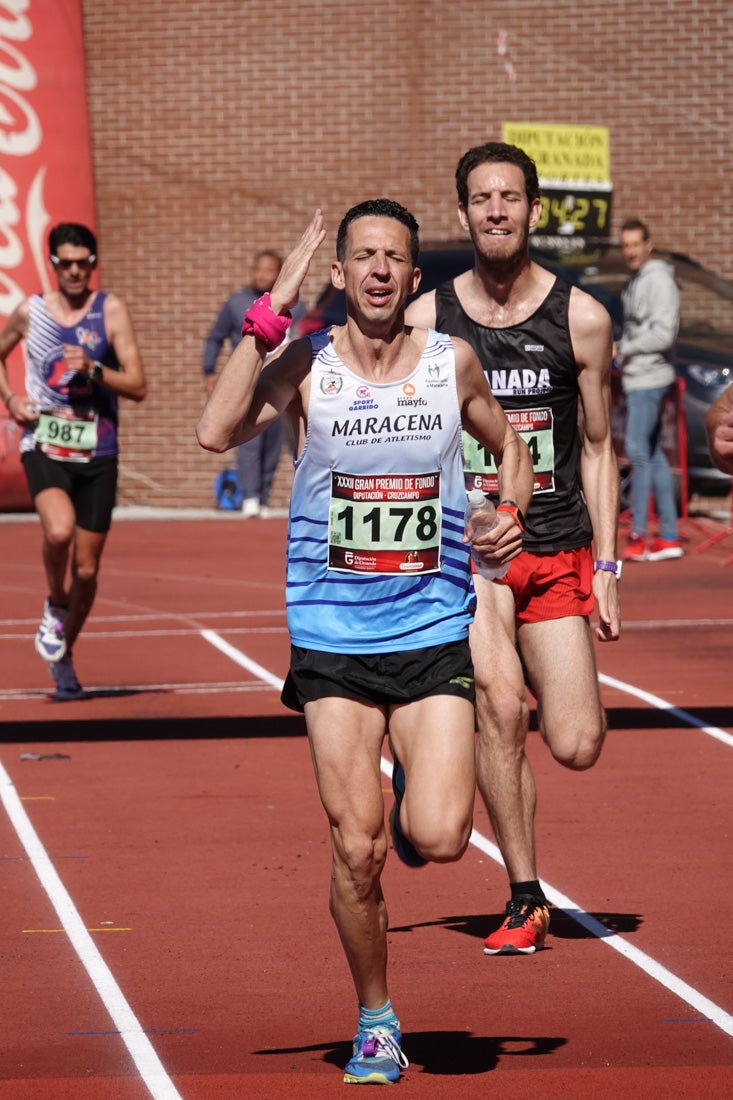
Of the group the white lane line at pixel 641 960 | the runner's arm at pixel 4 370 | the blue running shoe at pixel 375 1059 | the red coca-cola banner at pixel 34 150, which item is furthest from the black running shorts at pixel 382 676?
the red coca-cola banner at pixel 34 150

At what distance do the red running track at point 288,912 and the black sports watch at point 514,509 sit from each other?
1321 millimetres

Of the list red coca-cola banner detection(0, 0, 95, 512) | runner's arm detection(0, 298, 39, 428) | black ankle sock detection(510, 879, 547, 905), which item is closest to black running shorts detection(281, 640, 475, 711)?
black ankle sock detection(510, 879, 547, 905)

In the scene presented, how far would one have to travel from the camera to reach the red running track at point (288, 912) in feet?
16.6

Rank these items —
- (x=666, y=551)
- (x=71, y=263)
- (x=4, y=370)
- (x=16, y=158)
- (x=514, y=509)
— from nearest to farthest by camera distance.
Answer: (x=514, y=509) → (x=71, y=263) → (x=4, y=370) → (x=666, y=551) → (x=16, y=158)

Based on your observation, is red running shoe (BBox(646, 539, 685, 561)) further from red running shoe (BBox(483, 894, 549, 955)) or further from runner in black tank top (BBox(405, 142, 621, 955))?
red running shoe (BBox(483, 894, 549, 955))

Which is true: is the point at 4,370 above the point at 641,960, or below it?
above

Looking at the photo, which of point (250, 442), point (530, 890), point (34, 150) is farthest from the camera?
point (34, 150)

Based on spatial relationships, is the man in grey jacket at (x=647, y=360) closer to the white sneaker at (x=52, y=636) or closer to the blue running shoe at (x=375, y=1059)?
the white sneaker at (x=52, y=636)

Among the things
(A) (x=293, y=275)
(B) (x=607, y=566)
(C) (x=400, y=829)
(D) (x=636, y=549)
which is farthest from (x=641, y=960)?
(D) (x=636, y=549)

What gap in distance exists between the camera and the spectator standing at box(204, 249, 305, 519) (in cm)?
1950

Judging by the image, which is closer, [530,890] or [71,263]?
[530,890]

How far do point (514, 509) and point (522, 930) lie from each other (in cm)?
143

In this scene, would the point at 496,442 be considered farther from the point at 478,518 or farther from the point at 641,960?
the point at 641,960

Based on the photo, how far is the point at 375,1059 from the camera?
190 inches
